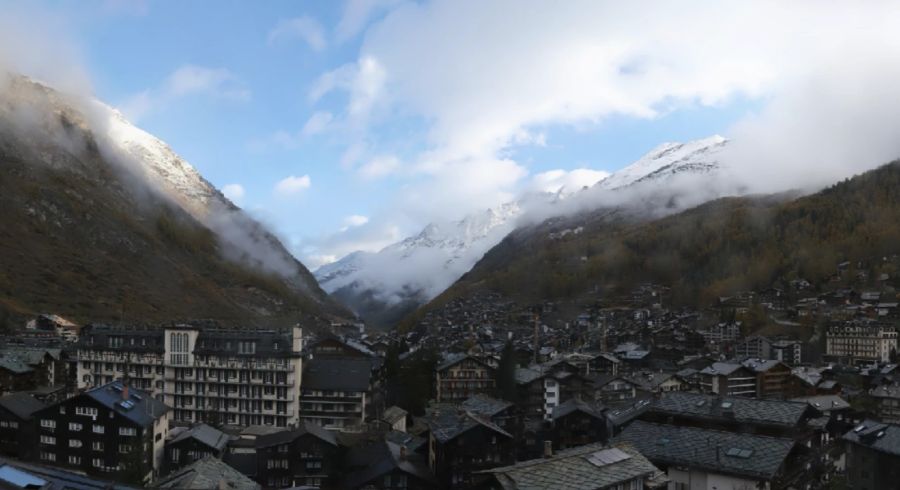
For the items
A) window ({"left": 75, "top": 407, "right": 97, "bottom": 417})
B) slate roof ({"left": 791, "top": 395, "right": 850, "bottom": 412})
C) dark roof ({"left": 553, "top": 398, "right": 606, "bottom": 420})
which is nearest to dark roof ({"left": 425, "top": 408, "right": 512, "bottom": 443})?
dark roof ({"left": 553, "top": 398, "right": 606, "bottom": 420})

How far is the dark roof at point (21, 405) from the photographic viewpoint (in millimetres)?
46031

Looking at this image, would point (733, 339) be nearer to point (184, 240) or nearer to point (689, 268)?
point (689, 268)

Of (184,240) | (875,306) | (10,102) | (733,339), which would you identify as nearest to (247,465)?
(733,339)

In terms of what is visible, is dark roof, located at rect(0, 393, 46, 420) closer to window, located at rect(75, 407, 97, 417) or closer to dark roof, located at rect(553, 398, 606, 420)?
window, located at rect(75, 407, 97, 417)

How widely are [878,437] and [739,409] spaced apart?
764 cm

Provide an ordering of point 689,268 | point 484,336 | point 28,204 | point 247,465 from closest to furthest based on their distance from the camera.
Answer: point 247,465 < point 484,336 < point 28,204 < point 689,268

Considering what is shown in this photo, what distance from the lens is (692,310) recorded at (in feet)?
512

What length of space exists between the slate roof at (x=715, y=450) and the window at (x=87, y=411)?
30.0 metres

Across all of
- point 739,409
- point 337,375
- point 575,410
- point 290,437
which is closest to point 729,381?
point 575,410

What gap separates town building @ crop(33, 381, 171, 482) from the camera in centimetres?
4288

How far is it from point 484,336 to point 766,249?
84.6m

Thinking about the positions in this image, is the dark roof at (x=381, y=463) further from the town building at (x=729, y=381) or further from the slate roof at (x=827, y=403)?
the town building at (x=729, y=381)

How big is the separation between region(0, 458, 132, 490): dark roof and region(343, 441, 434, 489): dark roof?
1914 cm

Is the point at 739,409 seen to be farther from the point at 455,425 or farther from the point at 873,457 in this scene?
the point at 455,425
